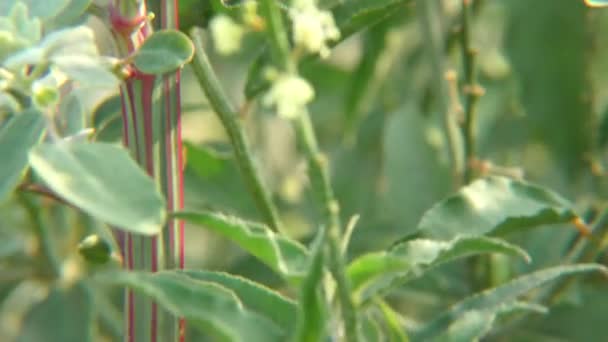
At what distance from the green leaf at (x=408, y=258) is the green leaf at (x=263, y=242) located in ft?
0.08

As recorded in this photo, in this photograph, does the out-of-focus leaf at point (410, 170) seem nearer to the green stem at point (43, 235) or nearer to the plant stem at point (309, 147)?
the green stem at point (43, 235)

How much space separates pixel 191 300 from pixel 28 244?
447mm

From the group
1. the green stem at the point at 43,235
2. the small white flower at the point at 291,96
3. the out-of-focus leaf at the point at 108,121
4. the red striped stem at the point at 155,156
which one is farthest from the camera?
the green stem at the point at 43,235

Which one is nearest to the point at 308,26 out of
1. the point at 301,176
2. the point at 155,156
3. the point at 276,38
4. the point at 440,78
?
the point at 276,38

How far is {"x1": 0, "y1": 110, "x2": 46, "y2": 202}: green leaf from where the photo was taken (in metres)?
0.44

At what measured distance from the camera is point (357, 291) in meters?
0.47

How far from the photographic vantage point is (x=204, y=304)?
0.43 m

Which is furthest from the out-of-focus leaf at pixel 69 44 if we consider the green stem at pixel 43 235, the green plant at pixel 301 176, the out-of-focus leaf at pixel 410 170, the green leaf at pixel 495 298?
the out-of-focus leaf at pixel 410 170

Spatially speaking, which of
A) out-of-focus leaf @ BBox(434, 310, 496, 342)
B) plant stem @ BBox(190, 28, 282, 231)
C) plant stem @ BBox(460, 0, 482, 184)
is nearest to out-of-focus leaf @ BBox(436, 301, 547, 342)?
out-of-focus leaf @ BBox(434, 310, 496, 342)

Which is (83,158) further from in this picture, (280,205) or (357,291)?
(280,205)

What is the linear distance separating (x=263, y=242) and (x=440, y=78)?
385mm

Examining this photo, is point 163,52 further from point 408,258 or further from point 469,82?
point 469,82

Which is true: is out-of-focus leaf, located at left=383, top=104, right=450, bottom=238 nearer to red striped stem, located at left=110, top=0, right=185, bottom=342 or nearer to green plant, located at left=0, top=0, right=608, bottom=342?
green plant, located at left=0, top=0, right=608, bottom=342

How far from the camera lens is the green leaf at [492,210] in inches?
20.9
